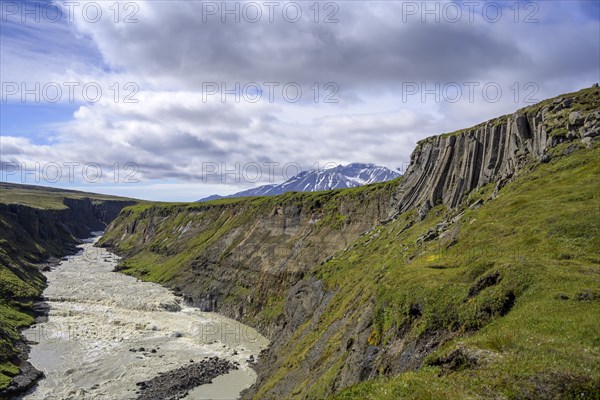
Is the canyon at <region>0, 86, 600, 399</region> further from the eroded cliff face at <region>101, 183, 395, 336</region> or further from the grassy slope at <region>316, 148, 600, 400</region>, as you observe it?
the eroded cliff face at <region>101, 183, 395, 336</region>

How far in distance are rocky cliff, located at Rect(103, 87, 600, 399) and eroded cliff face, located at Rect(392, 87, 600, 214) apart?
211 mm

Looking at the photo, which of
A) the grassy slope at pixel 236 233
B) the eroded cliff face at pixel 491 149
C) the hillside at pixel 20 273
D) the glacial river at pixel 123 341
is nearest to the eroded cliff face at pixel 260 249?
the grassy slope at pixel 236 233

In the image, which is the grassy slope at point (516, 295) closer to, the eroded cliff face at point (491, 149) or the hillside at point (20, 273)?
the eroded cliff face at point (491, 149)

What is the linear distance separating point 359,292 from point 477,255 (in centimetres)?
1567

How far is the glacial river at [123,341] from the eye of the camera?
54719 millimetres

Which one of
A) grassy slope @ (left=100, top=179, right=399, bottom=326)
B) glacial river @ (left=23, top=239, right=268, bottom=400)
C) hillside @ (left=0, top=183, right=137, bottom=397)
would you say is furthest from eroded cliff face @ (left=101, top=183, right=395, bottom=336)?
hillside @ (left=0, top=183, right=137, bottom=397)

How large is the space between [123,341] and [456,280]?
63478 millimetres

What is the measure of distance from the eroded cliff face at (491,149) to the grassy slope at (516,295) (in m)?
6.31

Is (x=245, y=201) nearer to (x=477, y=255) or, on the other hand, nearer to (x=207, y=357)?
(x=207, y=357)

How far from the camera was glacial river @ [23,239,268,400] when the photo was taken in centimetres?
5472

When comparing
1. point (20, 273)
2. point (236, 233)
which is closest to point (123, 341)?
point (20, 273)

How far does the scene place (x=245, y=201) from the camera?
140 m

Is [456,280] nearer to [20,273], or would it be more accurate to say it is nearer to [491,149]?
[491,149]

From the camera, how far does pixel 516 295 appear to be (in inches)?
882
